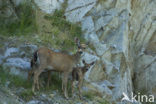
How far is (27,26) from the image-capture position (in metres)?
12.8

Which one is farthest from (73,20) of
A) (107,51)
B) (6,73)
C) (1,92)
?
(1,92)

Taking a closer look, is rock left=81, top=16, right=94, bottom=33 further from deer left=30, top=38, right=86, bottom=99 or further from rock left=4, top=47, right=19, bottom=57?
rock left=4, top=47, right=19, bottom=57

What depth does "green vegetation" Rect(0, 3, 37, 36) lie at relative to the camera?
12.4 metres

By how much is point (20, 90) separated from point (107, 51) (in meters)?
5.83

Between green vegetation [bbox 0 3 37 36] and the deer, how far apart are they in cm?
283

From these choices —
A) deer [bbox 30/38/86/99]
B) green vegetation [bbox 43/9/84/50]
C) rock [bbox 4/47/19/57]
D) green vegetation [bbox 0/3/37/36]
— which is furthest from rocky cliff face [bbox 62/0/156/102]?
rock [bbox 4/47/19/57]

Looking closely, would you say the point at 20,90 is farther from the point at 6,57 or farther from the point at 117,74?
the point at 117,74

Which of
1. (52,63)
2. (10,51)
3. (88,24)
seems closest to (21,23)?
(10,51)

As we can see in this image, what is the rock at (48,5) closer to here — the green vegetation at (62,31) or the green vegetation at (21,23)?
the green vegetation at (62,31)

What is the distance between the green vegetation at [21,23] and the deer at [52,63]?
9.27ft

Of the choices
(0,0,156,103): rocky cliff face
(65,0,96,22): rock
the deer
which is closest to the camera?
the deer

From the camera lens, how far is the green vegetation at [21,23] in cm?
1241

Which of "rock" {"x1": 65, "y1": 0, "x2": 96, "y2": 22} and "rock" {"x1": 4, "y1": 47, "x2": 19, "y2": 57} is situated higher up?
"rock" {"x1": 65, "y1": 0, "x2": 96, "y2": 22}

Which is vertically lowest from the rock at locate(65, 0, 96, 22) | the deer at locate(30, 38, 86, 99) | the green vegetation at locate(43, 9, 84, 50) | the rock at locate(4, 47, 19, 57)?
the deer at locate(30, 38, 86, 99)
